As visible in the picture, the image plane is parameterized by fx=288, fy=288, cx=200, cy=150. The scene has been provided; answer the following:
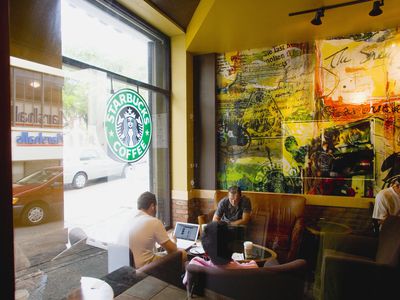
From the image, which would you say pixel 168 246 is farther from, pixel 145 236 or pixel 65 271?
pixel 65 271

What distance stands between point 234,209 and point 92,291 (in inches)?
78.2

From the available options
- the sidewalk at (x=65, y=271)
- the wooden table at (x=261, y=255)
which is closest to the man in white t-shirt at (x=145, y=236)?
the sidewalk at (x=65, y=271)

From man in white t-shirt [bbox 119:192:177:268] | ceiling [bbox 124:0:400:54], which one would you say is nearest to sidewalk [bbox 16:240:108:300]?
man in white t-shirt [bbox 119:192:177:268]

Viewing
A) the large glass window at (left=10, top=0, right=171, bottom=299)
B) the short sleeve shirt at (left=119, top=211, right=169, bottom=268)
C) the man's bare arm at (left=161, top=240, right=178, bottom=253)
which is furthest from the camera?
the man's bare arm at (left=161, top=240, right=178, bottom=253)

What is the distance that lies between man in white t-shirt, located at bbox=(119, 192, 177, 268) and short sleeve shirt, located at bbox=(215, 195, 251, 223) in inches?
46.8

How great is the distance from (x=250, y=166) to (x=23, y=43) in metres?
3.18

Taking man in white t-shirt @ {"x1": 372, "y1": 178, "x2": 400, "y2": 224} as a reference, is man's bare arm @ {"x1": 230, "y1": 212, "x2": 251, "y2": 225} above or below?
below

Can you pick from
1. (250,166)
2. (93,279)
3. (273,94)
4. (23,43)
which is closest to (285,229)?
(250,166)

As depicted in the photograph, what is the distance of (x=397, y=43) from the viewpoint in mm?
3434

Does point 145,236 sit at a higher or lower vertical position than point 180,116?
lower

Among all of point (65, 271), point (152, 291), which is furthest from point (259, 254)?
point (65, 271)

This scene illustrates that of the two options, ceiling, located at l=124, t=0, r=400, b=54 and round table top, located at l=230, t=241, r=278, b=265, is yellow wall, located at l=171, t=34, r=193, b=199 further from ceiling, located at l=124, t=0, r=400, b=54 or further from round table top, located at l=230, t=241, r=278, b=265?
round table top, located at l=230, t=241, r=278, b=265

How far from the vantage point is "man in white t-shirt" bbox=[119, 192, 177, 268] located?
7.68 ft

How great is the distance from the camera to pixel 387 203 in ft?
10.8
